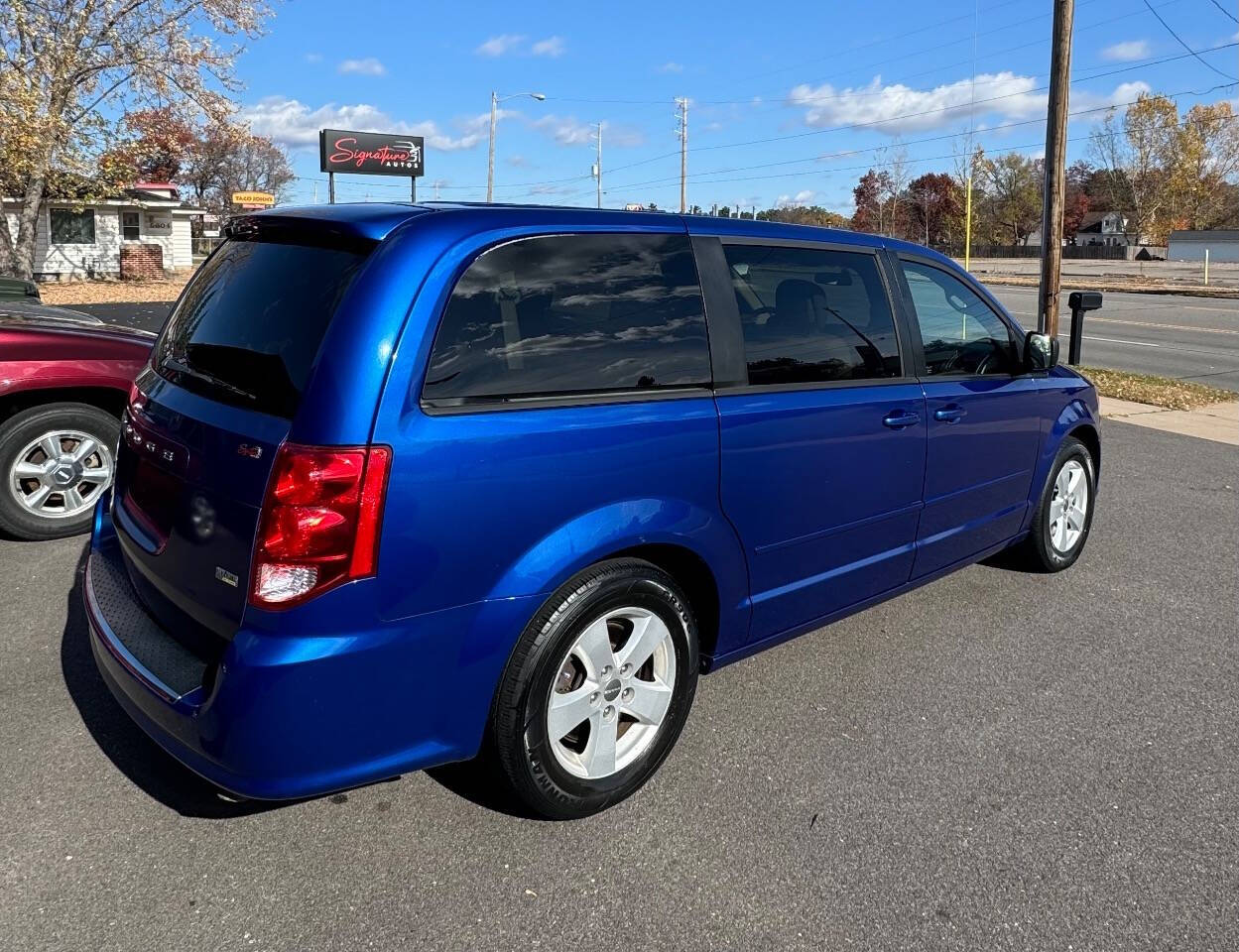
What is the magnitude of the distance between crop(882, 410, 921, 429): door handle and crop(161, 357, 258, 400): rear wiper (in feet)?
7.44

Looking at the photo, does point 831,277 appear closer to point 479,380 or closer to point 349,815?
point 479,380

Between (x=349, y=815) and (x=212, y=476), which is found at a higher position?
(x=212, y=476)

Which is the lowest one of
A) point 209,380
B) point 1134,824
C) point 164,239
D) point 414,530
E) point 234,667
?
point 1134,824

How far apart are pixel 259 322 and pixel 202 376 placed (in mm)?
260

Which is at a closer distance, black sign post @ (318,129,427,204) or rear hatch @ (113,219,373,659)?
rear hatch @ (113,219,373,659)

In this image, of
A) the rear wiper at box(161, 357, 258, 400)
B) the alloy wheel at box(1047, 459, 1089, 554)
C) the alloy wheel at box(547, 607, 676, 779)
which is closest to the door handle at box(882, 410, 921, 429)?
the alloy wheel at box(547, 607, 676, 779)

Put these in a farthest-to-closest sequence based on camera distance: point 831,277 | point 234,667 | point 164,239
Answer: point 164,239 → point 831,277 → point 234,667

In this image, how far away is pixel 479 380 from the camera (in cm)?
258

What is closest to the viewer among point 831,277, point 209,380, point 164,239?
point 209,380

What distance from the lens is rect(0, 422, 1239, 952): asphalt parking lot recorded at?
246cm

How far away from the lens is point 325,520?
234 cm

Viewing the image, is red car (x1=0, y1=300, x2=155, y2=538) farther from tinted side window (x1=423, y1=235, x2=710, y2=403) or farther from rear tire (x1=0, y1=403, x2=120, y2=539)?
tinted side window (x1=423, y1=235, x2=710, y2=403)

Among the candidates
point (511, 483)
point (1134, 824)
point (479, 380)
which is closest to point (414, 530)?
point (511, 483)

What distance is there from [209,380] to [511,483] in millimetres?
961
